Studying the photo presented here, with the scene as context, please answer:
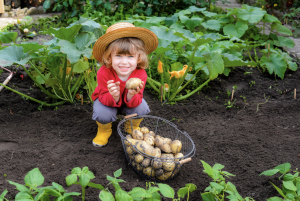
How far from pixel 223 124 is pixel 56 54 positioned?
1514 mm

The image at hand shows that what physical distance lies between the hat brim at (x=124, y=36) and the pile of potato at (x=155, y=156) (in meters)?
0.61

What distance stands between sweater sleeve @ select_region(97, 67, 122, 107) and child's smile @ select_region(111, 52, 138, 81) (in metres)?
0.11

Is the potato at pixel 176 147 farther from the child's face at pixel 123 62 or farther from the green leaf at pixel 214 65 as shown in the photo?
the green leaf at pixel 214 65

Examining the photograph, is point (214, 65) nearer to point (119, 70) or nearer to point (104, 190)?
point (119, 70)

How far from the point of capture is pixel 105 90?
187 centimetres

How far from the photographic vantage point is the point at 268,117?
2393mm

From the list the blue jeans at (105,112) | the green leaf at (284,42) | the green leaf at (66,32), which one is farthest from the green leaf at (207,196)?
the green leaf at (284,42)

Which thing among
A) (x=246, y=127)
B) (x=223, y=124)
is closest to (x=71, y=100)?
(x=223, y=124)

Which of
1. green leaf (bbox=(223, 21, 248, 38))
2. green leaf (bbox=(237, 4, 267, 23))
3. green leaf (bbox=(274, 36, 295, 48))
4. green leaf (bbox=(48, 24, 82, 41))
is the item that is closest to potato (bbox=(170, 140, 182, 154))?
green leaf (bbox=(48, 24, 82, 41))

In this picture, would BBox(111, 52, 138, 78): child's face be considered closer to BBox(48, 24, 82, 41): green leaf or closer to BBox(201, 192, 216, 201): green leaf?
BBox(48, 24, 82, 41): green leaf

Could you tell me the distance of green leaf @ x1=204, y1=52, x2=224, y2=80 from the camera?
214 centimetres

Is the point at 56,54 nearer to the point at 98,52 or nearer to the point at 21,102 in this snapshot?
the point at 98,52

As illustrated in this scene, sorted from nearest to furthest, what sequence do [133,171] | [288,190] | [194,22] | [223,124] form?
[288,190]
[133,171]
[223,124]
[194,22]

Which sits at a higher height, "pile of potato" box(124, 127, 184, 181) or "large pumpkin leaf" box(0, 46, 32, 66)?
"large pumpkin leaf" box(0, 46, 32, 66)
